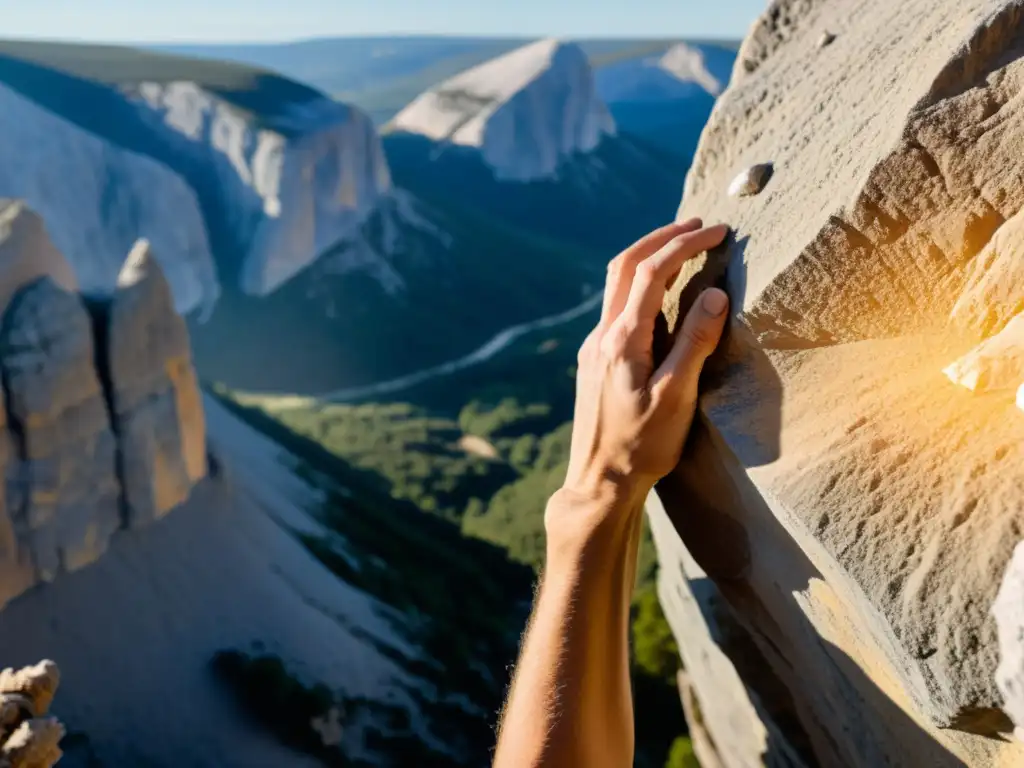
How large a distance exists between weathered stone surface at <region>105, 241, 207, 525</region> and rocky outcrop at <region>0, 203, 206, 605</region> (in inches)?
0.7

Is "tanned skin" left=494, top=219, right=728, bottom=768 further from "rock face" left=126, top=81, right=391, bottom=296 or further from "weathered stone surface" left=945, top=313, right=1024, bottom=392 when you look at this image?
"rock face" left=126, top=81, right=391, bottom=296

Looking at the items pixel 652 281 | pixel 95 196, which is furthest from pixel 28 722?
pixel 95 196

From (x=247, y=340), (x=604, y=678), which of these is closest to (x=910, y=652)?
(x=604, y=678)

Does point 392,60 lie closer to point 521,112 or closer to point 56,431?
point 521,112

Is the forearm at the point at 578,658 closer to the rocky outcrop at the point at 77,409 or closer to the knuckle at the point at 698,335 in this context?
the knuckle at the point at 698,335

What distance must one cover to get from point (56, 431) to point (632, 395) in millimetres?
12071

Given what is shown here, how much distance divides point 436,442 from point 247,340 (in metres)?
14.4

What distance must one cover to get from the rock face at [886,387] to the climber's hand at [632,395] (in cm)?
14

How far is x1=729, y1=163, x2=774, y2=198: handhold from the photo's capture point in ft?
11.7

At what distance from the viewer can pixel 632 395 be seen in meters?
3.00

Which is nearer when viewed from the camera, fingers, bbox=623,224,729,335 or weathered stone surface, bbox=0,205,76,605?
fingers, bbox=623,224,729,335

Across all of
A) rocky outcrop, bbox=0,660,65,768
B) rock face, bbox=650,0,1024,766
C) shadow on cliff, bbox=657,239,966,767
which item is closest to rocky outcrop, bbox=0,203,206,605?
rocky outcrop, bbox=0,660,65,768

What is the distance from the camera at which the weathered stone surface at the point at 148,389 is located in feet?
45.7

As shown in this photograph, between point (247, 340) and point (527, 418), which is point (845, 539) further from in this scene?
point (247, 340)
